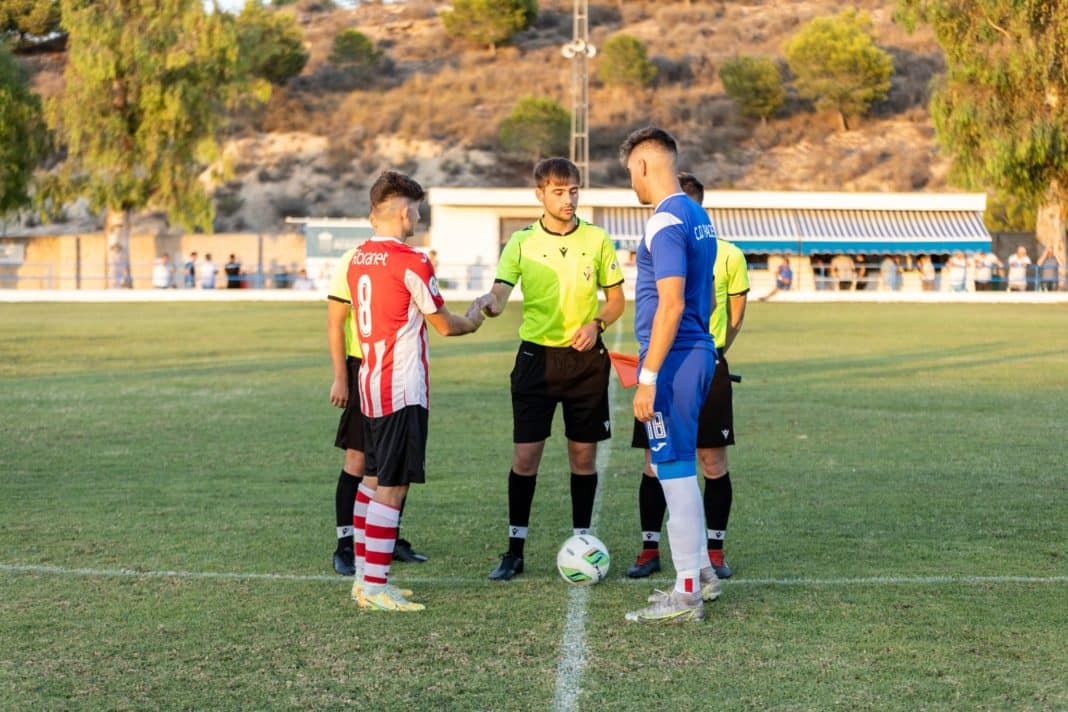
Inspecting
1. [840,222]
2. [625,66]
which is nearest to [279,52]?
[625,66]

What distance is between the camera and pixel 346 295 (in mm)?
6668

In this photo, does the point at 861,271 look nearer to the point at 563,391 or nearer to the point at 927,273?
the point at 927,273

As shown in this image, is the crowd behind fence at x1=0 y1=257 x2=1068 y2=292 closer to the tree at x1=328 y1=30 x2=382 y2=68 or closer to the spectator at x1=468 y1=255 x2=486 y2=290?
the spectator at x1=468 y1=255 x2=486 y2=290

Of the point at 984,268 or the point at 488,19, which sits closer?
→ the point at 984,268

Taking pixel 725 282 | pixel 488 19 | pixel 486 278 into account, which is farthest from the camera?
pixel 488 19

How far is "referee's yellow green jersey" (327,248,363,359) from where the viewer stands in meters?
6.63

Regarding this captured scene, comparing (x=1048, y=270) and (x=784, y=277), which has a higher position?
(x=1048, y=270)

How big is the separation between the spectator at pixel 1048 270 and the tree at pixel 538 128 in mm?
25046

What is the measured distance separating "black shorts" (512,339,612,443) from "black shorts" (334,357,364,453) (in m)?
0.76

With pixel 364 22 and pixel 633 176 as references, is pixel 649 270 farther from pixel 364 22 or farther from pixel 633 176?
pixel 364 22

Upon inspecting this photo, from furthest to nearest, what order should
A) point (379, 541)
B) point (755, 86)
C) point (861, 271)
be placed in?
point (755, 86) < point (861, 271) < point (379, 541)

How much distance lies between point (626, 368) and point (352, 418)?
1400 mm

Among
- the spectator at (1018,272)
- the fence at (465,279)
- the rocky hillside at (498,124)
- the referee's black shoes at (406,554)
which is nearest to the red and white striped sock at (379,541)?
the referee's black shoes at (406,554)

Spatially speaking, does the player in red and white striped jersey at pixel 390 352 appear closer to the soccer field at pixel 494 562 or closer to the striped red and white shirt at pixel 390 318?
the striped red and white shirt at pixel 390 318
